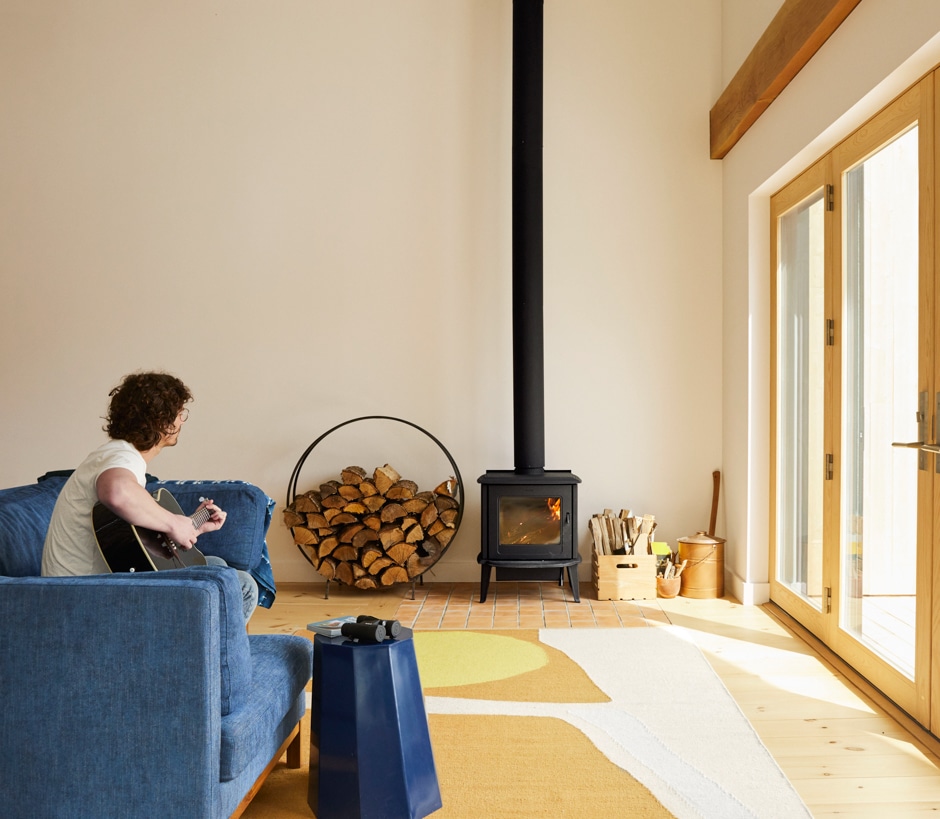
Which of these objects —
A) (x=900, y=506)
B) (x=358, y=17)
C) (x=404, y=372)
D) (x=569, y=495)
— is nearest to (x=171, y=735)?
(x=900, y=506)

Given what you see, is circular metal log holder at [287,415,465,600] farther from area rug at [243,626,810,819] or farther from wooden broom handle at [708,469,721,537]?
wooden broom handle at [708,469,721,537]

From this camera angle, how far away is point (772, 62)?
366cm

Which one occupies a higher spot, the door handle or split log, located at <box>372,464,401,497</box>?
the door handle

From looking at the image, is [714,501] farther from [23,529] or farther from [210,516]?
[23,529]

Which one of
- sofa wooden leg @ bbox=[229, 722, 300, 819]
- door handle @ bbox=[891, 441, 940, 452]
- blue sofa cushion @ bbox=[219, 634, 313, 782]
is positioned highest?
door handle @ bbox=[891, 441, 940, 452]

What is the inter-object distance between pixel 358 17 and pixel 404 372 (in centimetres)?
208

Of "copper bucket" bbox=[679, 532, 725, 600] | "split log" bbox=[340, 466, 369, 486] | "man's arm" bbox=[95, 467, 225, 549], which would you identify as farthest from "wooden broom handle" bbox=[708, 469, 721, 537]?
"man's arm" bbox=[95, 467, 225, 549]

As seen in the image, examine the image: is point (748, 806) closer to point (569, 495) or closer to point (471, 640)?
point (471, 640)

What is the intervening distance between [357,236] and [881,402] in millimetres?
3008

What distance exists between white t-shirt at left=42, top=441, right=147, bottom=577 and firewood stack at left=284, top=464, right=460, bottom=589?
2.34 metres

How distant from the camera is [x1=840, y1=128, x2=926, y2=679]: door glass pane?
2809mm

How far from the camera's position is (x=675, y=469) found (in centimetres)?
486

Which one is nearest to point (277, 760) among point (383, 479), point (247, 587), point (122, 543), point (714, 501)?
point (247, 587)

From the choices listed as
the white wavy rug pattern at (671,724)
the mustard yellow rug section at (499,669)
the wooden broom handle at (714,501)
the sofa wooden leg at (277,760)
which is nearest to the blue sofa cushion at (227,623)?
the sofa wooden leg at (277,760)
